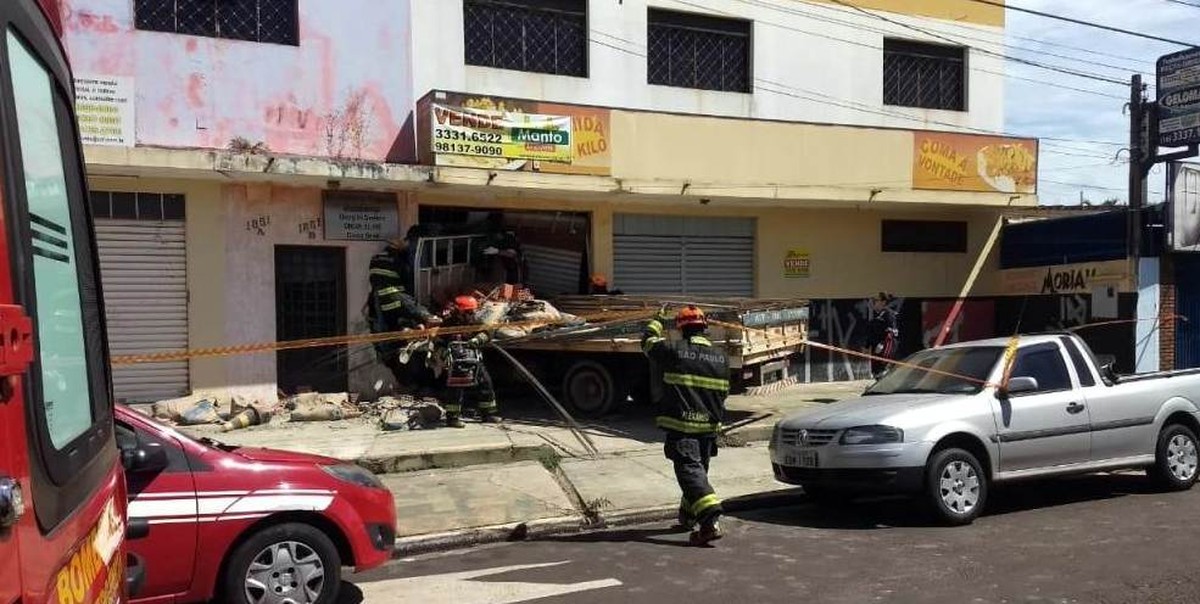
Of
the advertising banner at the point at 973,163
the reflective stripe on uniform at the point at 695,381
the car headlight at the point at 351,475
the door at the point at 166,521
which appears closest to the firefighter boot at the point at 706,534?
the reflective stripe on uniform at the point at 695,381

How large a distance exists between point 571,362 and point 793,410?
11.0ft

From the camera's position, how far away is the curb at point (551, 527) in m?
7.36

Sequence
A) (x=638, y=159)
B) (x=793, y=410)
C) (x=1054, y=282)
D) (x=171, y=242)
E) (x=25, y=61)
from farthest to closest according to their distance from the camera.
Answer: (x=1054, y=282) < (x=638, y=159) < (x=793, y=410) < (x=171, y=242) < (x=25, y=61)

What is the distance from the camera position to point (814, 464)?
7.66m

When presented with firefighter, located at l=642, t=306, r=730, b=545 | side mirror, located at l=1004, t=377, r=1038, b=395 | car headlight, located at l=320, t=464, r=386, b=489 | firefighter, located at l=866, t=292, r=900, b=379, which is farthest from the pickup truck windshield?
firefighter, located at l=866, t=292, r=900, b=379

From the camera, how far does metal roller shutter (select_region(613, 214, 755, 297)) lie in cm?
1558

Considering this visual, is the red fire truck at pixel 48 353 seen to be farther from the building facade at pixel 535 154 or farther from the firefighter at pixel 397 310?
the building facade at pixel 535 154

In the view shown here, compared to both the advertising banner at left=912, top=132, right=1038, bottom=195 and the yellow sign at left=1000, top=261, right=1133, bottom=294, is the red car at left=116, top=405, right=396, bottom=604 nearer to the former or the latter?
the advertising banner at left=912, top=132, right=1038, bottom=195

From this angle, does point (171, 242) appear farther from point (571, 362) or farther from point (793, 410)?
point (793, 410)

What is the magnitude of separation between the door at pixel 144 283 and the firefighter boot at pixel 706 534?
816 centimetres

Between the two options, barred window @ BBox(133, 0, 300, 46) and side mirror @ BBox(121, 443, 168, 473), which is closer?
side mirror @ BBox(121, 443, 168, 473)

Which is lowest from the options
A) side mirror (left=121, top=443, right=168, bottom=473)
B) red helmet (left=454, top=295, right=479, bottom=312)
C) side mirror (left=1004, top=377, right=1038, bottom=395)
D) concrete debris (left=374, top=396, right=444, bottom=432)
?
concrete debris (left=374, top=396, right=444, bottom=432)

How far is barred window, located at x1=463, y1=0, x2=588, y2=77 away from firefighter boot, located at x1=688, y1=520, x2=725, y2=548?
9.33 metres

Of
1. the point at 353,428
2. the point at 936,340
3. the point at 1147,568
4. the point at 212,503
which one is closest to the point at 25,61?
the point at 212,503
